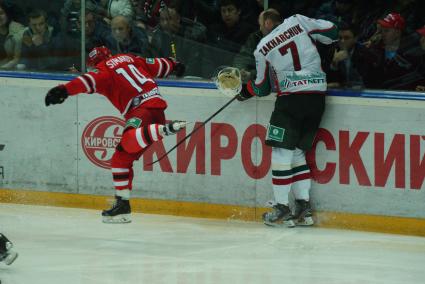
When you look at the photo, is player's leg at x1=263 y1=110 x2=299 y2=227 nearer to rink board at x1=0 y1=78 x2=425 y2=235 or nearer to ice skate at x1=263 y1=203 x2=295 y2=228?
ice skate at x1=263 y1=203 x2=295 y2=228

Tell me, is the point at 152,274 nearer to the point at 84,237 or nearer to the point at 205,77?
the point at 84,237

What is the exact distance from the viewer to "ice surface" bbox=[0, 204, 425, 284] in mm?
6293

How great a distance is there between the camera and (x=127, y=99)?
7.52 metres

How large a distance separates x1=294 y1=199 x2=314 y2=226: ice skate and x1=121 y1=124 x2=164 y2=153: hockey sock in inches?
40.6

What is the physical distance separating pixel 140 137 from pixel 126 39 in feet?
3.54

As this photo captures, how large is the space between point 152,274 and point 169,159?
1.73 metres

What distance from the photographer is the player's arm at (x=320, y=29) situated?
24.1ft

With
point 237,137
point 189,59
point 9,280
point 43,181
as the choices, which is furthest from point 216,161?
point 9,280

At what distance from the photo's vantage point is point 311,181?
756cm

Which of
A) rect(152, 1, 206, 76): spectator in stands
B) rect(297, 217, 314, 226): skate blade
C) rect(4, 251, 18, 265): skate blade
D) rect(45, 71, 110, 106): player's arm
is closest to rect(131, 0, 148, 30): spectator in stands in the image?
rect(152, 1, 206, 76): spectator in stands

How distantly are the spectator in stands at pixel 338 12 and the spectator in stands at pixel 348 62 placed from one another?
0.05m

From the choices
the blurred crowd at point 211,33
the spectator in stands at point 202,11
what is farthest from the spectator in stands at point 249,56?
the spectator in stands at point 202,11

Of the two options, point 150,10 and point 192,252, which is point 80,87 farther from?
point 192,252

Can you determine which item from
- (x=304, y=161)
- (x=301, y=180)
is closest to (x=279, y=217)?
(x=301, y=180)
